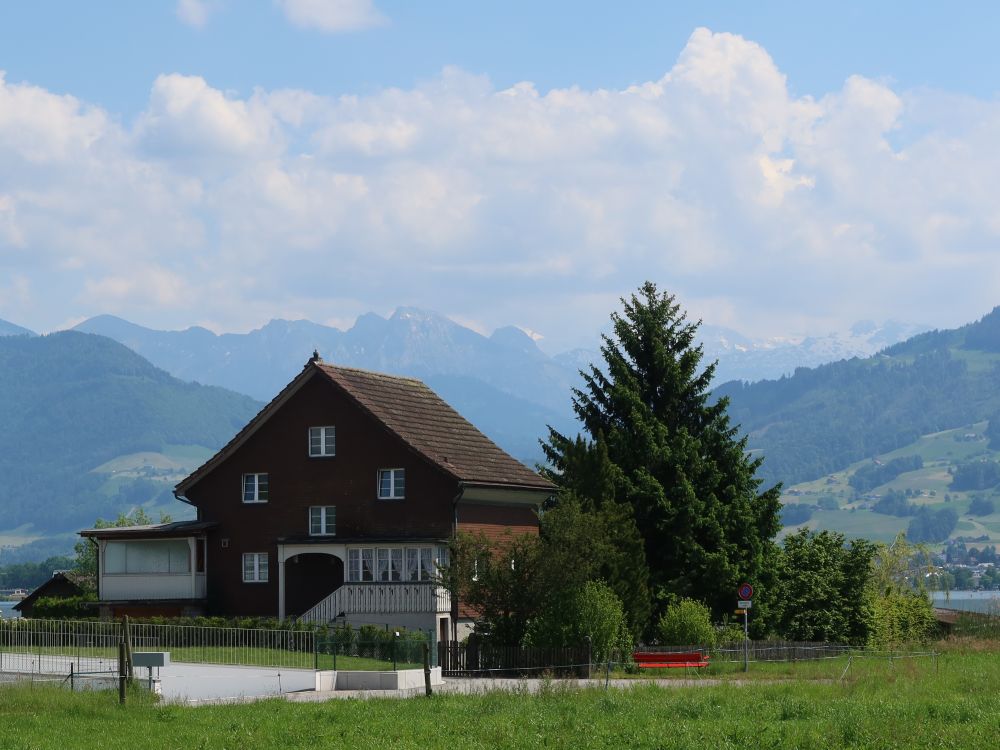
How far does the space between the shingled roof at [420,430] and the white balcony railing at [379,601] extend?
4.65 meters

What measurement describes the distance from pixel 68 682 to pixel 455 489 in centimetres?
2350

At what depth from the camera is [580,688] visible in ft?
136

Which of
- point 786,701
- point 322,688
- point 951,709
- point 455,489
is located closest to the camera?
point 951,709

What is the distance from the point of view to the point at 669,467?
66.6 meters

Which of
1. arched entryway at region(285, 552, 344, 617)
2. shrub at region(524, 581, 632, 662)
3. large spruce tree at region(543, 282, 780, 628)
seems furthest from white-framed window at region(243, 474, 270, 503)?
shrub at region(524, 581, 632, 662)

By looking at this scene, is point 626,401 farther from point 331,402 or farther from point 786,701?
point 786,701

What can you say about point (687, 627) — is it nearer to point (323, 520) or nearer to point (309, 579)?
point (323, 520)

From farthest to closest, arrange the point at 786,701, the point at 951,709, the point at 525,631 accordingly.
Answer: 1. the point at 525,631
2. the point at 786,701
3. the point at 951,709

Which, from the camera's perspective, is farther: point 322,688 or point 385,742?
point 322,688

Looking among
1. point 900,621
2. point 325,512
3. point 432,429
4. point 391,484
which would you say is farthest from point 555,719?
point 900,621

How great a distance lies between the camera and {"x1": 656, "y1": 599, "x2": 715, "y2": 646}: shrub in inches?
2277

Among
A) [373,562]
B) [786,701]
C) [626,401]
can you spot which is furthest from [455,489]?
[786,701]

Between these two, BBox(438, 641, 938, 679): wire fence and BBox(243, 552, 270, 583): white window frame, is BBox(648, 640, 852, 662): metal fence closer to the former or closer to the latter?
BBox(438, 641, 938, 679): wire fence

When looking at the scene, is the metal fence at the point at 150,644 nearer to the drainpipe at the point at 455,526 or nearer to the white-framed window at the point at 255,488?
the drainpipe at the point at 455,526
